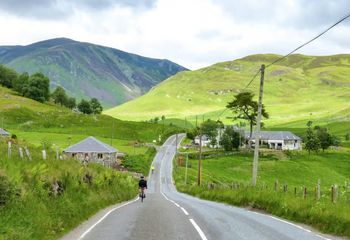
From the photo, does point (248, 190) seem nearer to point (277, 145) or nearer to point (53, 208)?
point (53, 208)

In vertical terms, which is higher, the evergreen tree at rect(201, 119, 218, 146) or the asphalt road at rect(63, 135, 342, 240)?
the evergreen tree at rect(201, 119, 218, 146)

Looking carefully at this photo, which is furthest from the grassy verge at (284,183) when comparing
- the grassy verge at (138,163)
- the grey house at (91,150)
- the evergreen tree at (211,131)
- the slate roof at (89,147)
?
the evergreen tree at (211,131)

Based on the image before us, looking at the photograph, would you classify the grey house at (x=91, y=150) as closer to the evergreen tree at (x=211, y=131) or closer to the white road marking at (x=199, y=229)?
the evergreen tree at (x=211, y=131)

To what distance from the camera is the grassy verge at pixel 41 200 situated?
14.6m

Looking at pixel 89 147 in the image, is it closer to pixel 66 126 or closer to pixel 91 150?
pixel 91 150

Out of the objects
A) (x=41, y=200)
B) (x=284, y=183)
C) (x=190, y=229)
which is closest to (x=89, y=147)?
(x=284, y=183)

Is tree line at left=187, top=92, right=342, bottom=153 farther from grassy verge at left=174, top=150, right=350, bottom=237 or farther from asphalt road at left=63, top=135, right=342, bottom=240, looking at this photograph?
asphalt road at left=63, top=135, right=342, bottom=240

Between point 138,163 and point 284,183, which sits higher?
point 138,163

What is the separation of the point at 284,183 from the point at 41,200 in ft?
232

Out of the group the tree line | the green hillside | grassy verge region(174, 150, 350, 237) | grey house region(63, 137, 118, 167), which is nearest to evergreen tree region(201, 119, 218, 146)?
the tree line

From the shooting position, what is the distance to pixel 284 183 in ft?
275

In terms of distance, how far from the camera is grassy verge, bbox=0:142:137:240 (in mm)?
14555

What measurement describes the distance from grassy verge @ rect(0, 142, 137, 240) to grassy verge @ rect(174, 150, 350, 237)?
10039 mm

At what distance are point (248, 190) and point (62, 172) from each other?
50.4 feet
